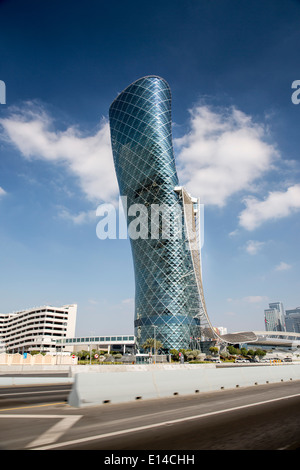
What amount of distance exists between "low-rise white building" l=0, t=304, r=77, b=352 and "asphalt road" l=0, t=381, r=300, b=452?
462 ft

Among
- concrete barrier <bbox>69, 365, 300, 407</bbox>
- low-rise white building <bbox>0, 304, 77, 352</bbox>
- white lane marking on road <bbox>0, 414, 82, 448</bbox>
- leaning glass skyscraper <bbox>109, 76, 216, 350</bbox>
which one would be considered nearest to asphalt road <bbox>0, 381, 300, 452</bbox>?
white lane marking on road <bbox>0, 414, 82, 448</bbox>

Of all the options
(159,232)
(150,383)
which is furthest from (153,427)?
(159,232)

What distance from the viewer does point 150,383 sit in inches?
509

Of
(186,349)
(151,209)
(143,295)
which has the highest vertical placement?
(151,209)

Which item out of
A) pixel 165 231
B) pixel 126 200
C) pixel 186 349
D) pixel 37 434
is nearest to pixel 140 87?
pixel 126 200

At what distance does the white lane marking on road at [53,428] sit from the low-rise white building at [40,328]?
14103 centimetres

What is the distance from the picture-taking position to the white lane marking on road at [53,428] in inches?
239

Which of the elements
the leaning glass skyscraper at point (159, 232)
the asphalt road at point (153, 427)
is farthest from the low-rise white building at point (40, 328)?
the asphalt road at point (153, 427)

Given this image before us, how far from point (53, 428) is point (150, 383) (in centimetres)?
638

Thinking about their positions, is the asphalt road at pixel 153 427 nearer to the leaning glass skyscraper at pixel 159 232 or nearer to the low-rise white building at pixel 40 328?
the leaning glass skyscraper at pixel 159 232

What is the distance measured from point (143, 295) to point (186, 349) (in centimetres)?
1962
